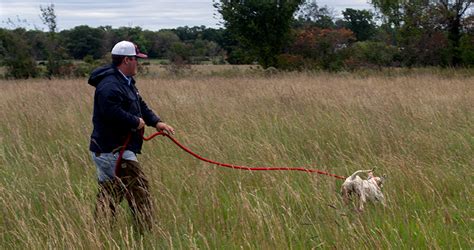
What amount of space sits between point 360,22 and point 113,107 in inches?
2509

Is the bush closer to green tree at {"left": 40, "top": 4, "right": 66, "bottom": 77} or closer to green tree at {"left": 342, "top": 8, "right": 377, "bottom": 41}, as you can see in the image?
green tree at {"left": 40, "top": 4, "right": 66, "bottom": 77}

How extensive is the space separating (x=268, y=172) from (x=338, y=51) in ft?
75.0

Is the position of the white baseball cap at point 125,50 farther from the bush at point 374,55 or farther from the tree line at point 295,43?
the bush at point 374,55

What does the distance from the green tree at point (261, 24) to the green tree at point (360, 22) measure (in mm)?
39900

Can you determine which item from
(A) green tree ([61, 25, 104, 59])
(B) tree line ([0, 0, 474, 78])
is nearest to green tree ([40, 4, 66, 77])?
(B) tree line ([0, 0, 474, 78])

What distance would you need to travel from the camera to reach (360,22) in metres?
64.7

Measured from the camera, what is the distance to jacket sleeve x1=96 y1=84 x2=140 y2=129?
3.97 metres

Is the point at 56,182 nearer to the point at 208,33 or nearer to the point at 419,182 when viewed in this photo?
the point at 419,182

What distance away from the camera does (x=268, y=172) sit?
5.05 metres

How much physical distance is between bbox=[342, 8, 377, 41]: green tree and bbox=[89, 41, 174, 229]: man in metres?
61.5

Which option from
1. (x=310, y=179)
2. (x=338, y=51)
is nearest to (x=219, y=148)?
(x=310, y=179)

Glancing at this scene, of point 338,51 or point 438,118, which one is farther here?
point 338,51

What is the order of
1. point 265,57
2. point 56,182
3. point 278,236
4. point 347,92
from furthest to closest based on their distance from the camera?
point 265,57, point 347,92, point 56,182, point 278,236

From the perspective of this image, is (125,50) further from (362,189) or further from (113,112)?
(362,189)
